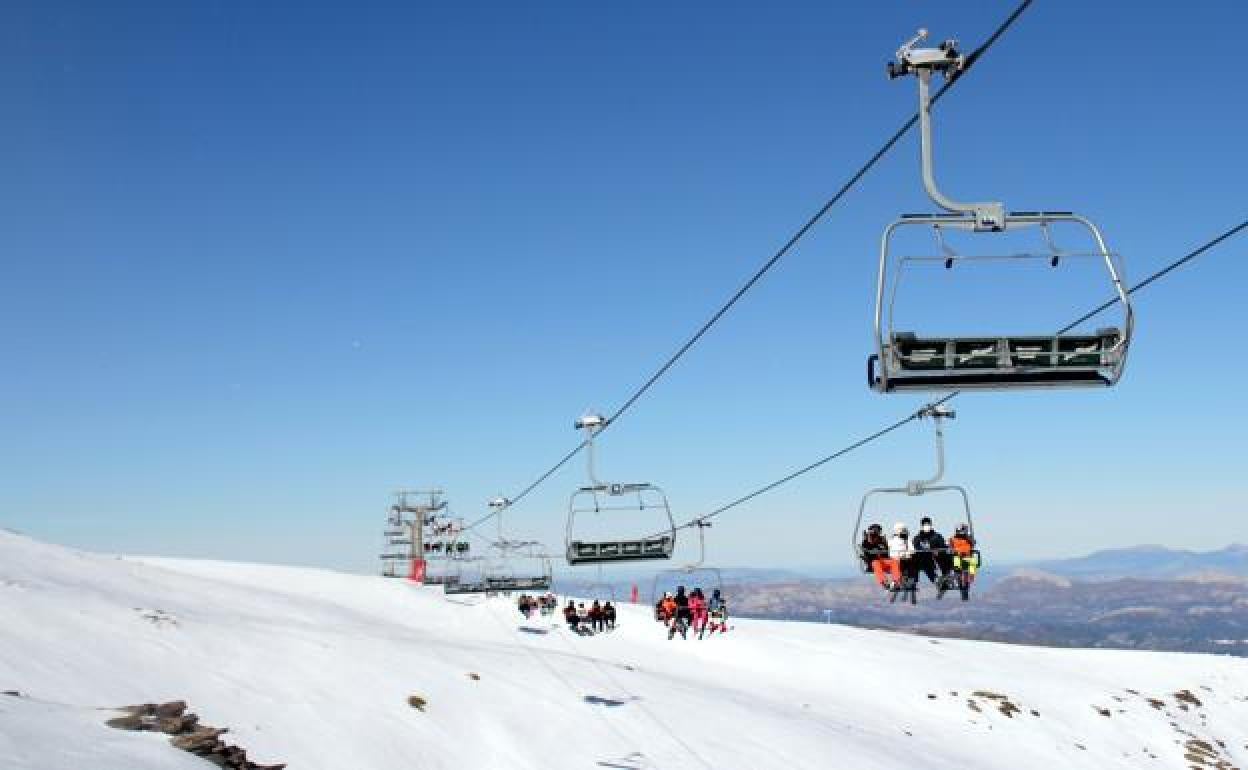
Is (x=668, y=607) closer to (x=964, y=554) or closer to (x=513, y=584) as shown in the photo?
(x=513, y=584)

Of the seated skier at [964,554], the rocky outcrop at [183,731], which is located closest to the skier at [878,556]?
the seated skier at [964,554]

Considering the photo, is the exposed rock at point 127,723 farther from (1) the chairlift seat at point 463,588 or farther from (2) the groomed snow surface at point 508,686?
(1) the chairlift seat at point 463,588

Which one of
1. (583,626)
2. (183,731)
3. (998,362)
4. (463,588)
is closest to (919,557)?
(998,362)

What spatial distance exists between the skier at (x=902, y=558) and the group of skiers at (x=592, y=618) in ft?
101

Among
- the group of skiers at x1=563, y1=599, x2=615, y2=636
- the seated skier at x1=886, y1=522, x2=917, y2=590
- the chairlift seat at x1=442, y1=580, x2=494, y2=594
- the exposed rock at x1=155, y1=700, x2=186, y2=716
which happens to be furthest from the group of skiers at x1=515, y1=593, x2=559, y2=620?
the seated skier at x1=886, y1=522, x2=917, y2=590

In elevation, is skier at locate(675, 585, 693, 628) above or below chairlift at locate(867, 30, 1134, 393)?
below

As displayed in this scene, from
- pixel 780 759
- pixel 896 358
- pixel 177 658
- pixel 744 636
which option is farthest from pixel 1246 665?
pixel 896 358

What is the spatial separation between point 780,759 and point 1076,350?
28.4 metres

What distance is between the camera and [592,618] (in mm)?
48250

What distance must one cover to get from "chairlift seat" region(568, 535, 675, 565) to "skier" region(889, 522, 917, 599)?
8419mm

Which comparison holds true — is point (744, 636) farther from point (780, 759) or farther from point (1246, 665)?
point (1246, 665)

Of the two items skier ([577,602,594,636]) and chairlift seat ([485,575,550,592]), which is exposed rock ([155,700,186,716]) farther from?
skier ([577,602,594,636])

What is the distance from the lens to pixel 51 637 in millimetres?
23438

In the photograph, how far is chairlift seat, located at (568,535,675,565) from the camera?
24.9 m
